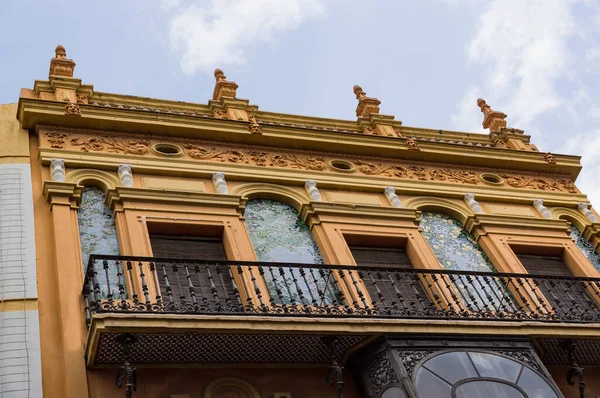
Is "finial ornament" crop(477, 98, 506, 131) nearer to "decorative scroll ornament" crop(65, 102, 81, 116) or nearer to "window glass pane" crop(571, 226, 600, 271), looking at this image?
"window glass pane" crop(571, 226, 600, 271)

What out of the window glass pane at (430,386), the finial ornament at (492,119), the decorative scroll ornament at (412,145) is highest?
the finial ornament at (492,119)

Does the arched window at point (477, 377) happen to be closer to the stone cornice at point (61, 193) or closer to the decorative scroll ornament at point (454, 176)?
the stone cornice at point (61, 193)

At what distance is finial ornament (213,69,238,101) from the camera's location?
15.0 metres

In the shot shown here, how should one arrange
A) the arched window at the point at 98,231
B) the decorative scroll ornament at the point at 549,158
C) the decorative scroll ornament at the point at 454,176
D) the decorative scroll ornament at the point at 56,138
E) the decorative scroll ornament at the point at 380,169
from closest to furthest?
the arched window at the point at 98,231
the decorative scroll ornament at the point at 56,138
the decorative scroll ornament at the point at 380,169
the decorative scroll ornament at the point at 454,176
the decorative scroll ornament at the point at 549,158

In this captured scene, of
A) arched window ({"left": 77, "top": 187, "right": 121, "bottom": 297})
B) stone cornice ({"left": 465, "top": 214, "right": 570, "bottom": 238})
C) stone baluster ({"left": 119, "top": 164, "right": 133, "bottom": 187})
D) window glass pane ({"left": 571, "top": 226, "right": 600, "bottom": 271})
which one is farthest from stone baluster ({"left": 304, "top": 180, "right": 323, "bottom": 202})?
window glass pane ({"left": 571, "top": 226, "right": 600, "bottom": 271})

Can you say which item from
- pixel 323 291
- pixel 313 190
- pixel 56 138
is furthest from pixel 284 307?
pixel 56 138

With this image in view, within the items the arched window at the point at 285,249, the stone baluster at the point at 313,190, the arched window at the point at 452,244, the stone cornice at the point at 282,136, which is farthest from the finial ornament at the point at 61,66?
the arched window at the point at 452,244

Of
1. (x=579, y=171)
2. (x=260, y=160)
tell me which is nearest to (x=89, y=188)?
(x=260, y=160)

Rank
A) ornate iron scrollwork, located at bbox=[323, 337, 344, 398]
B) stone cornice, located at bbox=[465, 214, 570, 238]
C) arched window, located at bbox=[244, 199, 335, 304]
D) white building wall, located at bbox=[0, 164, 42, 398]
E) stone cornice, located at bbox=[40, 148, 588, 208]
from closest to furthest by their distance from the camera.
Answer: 1. white building wall, located at bbox=[0, 164, 42, 398]
2. ornate iron scrollwork, located at bbox=[323, 337, 344, 398]
3. arched window, located at bbox=[244, 199, 335, 304]
4. stone cornice, located at bbox=[40, 148, 588, 208]
5. stone cornice, located at bbox=[465, 214, 570, 238]

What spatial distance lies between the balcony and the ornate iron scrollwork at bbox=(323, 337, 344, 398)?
7 cm

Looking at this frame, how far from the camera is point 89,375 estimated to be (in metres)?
8.70

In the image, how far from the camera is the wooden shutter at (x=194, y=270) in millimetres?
10078

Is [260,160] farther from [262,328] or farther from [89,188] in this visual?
[262,328]

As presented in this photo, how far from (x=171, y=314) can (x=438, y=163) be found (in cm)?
780
